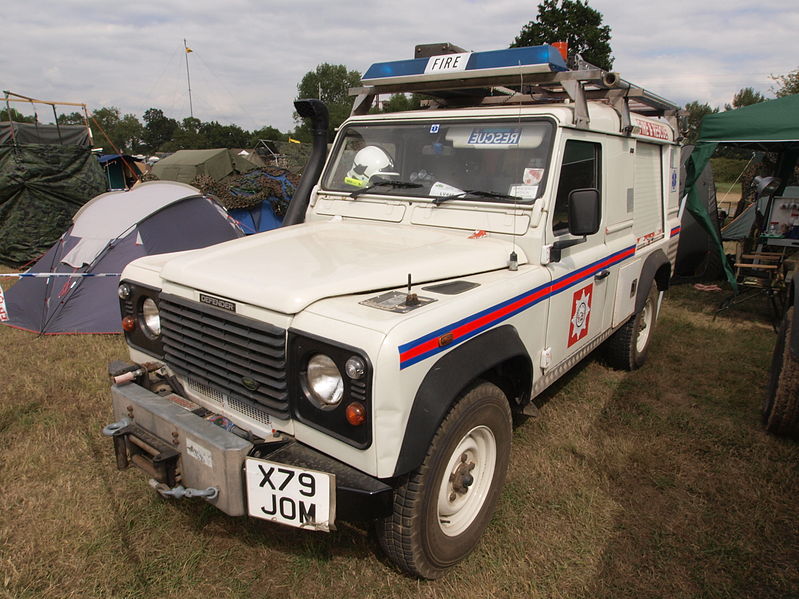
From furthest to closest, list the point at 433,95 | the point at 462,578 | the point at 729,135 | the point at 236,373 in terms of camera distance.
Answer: the point at 729,135
the point at 433,95
the point at 462,578
the point at 236,373

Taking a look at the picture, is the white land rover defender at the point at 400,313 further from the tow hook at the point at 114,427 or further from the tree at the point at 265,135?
the tree at the point at 265,135

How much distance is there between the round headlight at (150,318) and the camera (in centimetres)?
294

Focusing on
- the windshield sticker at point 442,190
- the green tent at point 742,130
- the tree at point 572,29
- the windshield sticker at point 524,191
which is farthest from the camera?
the tree at point 572,29

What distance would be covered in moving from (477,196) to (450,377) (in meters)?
1.47

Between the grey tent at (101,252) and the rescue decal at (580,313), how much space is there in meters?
4.84

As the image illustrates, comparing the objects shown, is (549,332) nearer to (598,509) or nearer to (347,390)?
(598,509)

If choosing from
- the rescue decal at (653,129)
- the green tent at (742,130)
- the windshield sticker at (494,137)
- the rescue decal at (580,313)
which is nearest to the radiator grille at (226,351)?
the windshield sticker at (494,137)

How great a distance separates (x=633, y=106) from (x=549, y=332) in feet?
11.7

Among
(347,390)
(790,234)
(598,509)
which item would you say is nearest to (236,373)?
(347,390)

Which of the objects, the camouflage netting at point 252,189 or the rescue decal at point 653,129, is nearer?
the rescue decal at point 653,129

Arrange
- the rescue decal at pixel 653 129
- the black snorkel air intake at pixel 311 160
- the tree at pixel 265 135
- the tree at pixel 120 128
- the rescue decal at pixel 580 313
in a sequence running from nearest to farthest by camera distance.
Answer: the rescue decal at pixel 580 313 → the black snorkel air intake at pixel 311 160 → the rescue decal at pixel 653 129 → the tree at pixel 265 135 → the tree at pixel 120 128

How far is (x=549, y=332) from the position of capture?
10.4 feet

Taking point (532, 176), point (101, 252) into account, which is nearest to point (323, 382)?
point (532, 176)

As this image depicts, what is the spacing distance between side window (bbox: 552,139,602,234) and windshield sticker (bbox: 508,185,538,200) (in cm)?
14
